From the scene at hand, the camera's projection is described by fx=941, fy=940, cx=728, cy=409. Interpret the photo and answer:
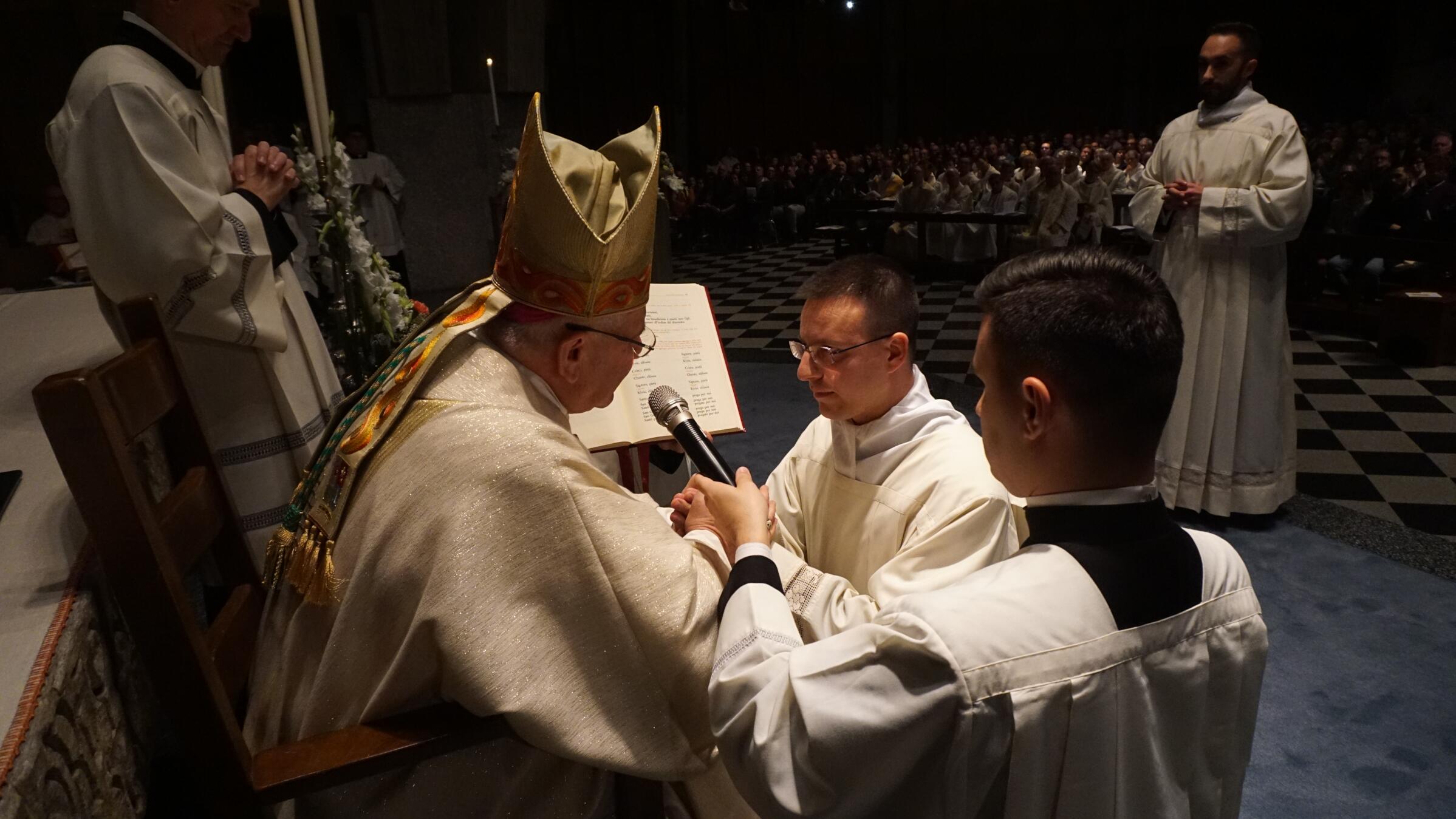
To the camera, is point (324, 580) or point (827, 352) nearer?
point (324, 580)

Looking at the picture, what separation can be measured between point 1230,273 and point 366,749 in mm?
3823

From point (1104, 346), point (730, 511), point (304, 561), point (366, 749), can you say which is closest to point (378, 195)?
point (304, 561)

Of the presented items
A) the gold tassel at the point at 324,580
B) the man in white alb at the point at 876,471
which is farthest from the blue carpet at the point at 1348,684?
the gold tassel at the point at 324,580

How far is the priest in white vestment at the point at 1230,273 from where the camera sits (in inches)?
147

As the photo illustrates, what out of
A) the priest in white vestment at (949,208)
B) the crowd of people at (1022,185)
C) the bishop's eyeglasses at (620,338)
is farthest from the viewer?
the priest in white vestment at (949,208)

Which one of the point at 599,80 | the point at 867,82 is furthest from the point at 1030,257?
the point at 867,82

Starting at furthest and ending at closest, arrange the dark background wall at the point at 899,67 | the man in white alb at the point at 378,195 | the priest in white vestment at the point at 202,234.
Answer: the dark background wall at the point at 899,67 < the man in white alb at the point at 378,195 < the priest in white vestment at the point at 202,234

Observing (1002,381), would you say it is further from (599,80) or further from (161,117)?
(599,80)

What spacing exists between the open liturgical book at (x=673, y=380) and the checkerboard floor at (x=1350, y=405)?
2.77m

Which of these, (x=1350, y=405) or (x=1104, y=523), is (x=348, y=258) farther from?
(x=1350, y=405)

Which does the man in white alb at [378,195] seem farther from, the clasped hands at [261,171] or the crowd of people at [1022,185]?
the clasped hands at [261,171]

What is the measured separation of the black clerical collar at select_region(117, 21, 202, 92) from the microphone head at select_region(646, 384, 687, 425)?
146 centimetres

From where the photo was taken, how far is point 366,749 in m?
1.31

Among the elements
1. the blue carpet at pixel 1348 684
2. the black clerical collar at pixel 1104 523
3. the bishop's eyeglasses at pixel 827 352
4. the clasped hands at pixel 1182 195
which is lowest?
the blue carpet at pixel 1348 684
